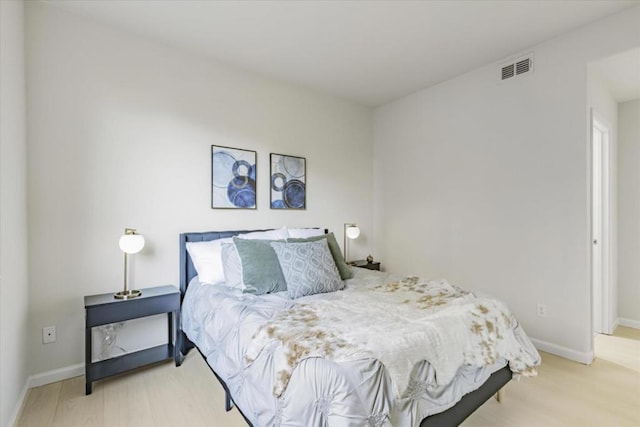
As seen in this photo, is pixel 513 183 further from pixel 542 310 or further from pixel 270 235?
pixel 270 235

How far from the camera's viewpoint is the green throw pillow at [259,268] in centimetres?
223

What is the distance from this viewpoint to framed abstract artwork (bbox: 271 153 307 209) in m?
3.49

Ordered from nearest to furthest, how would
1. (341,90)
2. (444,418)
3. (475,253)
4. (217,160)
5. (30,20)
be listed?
(444,418), (30,20), (217,160), (475,253), (341,90)

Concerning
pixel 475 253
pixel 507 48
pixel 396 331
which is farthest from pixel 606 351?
pixel 507 48

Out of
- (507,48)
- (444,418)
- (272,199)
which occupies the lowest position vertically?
(444,418)

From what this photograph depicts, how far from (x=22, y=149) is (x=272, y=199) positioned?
2.07 meters

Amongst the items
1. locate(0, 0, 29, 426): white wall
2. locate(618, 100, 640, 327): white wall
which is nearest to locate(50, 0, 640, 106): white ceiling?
locate(0, 0, 29, 426): white wall

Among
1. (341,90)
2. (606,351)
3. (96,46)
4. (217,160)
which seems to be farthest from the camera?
(341,90)

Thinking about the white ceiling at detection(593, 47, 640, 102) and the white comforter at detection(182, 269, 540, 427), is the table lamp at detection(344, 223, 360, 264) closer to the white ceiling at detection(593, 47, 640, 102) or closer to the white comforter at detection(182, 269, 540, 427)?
the white comforter at detection(182, 269, 540, 427)

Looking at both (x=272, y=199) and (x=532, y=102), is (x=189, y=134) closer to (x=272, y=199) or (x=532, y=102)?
(x=272, y=199)

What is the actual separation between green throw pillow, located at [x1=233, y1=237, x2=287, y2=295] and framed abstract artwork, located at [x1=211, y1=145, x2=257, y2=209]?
803 mm

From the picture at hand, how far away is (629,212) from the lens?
341 centimetres

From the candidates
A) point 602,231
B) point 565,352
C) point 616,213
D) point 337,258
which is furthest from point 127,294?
point 616,213

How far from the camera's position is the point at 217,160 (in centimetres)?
306
